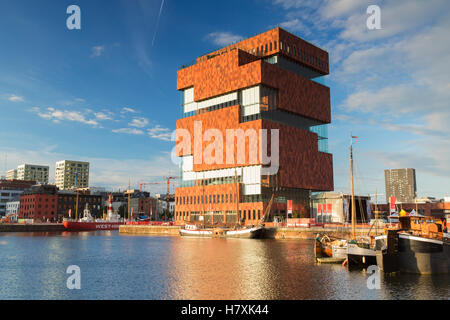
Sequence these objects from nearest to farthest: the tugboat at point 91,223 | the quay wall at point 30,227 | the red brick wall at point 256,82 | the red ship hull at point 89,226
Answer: the red brick wall at point 256,82 → the quay wall at point 30,227 → the red ship hull at point 89,226 → the tugboat at point 91,223

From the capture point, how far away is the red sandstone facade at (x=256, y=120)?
418 feet

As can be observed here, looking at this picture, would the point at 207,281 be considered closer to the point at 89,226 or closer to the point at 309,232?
the point at 309,232

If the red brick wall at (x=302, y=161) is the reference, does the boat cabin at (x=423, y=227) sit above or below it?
below

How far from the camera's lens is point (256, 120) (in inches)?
4916

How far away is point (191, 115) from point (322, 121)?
162 ft

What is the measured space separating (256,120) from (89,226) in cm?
8305

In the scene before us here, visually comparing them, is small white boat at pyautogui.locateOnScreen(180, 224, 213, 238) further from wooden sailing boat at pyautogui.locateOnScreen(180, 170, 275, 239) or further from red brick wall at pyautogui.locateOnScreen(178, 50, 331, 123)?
red brick wall at pyautogui.locateOnScreen(178, 50, 331, 123)

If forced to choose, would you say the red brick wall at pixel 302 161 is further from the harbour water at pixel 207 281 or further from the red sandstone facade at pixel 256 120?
the harbour water at pixel 207 281

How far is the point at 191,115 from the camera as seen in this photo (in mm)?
152875

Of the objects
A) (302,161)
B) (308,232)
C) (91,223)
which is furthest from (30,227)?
(308,232)

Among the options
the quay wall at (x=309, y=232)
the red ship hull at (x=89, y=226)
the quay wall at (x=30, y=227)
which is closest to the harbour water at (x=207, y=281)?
the quay wall at (x=309, y=232)

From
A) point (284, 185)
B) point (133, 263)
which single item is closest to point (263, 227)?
point (284, 185)

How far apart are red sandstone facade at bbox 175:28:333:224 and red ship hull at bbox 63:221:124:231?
3815cm

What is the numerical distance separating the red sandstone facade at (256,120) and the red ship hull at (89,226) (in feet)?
125
